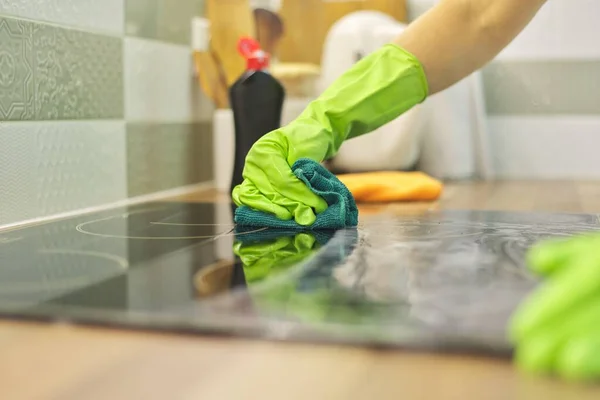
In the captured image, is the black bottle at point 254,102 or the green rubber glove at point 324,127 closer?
the green rubber glove at point 324,127

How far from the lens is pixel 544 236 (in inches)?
35.4

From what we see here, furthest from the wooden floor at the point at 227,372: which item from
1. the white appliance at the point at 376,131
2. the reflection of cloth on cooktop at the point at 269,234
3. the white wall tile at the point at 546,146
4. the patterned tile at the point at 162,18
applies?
the white wall tile at the point at 546,146

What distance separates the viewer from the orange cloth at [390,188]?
1.32 meters

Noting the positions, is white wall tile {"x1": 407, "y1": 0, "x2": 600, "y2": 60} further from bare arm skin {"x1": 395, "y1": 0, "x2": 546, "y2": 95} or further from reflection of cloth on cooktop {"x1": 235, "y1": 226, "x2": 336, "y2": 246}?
reflection of cloth on cooktop {"x1": 235, "y1": 226, "x2": 336, "y2": 246}

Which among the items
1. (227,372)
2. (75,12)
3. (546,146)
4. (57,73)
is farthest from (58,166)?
(546,146)

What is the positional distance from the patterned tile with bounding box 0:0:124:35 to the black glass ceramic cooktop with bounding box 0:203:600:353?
0.98 feet

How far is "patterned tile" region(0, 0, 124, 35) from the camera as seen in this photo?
1.07m

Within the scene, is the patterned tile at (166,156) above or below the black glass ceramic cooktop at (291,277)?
above

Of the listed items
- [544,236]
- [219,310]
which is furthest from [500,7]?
[219,310]

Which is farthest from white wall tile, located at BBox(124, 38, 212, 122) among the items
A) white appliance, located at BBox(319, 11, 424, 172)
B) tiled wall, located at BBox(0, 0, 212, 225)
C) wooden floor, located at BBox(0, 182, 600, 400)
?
wooden floor, located at BBox(0, 182, 600, 400)

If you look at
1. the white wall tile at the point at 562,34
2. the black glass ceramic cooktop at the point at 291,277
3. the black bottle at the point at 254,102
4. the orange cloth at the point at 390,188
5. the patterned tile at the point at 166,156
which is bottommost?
the black glass ceramic cooktop at the point at 291,277

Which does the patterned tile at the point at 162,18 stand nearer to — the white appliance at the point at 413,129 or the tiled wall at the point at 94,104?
the tiled wall at the point at 94,104

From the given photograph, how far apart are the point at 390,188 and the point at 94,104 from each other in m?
0.50

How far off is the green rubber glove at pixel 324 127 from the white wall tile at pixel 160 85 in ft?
1.44
